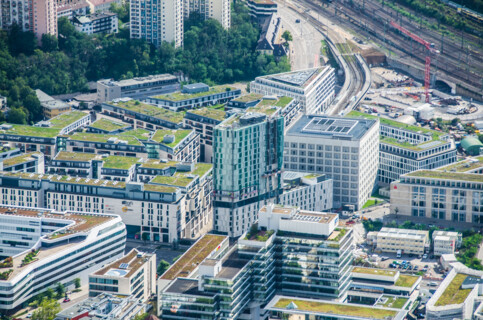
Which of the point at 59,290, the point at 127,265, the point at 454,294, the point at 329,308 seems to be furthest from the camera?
the point at 59,290

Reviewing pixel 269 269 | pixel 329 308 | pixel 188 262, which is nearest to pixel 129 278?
pixel 188 262

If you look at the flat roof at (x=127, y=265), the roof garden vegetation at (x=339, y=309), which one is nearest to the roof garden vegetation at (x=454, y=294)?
the roof garden vegetation at (x=339, y=309)

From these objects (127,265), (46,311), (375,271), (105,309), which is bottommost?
(46,311)

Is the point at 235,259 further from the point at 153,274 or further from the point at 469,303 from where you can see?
the point at 469,303

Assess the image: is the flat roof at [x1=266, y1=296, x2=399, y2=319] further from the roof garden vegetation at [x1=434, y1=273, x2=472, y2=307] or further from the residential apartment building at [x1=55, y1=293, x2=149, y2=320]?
the residential apartment building at [x1=55, y1=293, x2=149, y2=320]

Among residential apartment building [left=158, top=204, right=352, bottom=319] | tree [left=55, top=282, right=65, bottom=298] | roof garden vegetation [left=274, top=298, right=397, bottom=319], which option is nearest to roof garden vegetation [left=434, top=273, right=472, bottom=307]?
roof garden vegetation [left=274, top=298, right=397, bottom=319]

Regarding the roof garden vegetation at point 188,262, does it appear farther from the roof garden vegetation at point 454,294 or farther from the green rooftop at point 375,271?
the roof garden vegetation at point 454,294

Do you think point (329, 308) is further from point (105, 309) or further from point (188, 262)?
point (105, 309)
